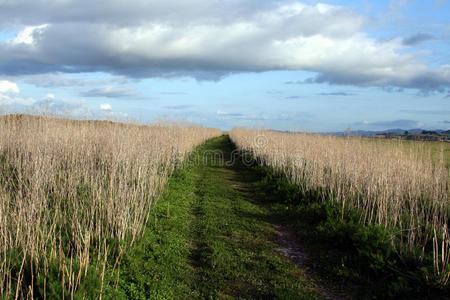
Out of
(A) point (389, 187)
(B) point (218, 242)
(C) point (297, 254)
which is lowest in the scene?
(C) point (297, 254)

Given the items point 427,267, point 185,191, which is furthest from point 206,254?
point 185,191

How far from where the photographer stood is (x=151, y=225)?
607 cm

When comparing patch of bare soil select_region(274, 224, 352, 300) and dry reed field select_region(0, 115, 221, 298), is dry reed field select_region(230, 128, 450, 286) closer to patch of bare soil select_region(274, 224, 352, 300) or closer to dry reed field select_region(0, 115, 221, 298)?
patch of bare soil select_region(274, 224, 352, 300)

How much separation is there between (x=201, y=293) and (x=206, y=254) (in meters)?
1.11

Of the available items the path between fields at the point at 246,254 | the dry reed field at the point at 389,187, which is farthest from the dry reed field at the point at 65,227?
the dry reed field at the point at 389,187

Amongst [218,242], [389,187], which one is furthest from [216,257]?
[389,187]

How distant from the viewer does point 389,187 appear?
6.56m

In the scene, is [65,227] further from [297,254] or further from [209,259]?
[297,254]

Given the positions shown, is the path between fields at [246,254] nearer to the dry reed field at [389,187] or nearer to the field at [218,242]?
the field at [218,242]

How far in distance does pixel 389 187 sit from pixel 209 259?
14.4ft

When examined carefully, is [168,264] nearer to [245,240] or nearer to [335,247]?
[245,240]

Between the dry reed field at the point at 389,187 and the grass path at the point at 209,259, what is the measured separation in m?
1.70

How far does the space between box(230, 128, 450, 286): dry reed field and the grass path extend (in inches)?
67.1

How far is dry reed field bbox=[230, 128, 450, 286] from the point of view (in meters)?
5.14
